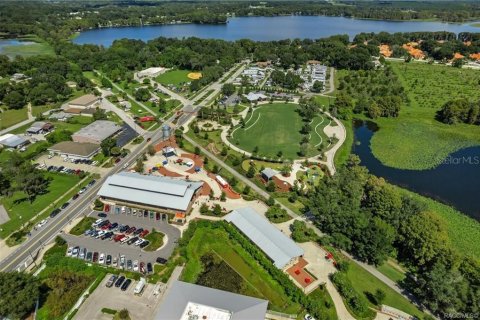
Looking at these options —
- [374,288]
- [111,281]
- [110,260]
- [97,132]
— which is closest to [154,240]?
[110,260]

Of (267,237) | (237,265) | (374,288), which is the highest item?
(267,237)

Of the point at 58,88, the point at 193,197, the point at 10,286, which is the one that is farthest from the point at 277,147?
the point at 58,88

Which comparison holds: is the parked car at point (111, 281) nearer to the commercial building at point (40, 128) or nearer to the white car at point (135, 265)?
the white car at point (135, 265)

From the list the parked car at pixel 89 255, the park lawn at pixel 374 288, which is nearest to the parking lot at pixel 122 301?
the parked car at pixel 89 255

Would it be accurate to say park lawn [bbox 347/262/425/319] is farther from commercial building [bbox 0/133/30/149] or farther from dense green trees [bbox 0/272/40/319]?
commercial building [bbox 0/133/30/149]

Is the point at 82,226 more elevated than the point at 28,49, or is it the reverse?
the point at 28,49

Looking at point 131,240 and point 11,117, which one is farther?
point 11,117

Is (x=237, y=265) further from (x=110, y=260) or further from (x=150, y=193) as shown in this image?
(x=150, y=193)
